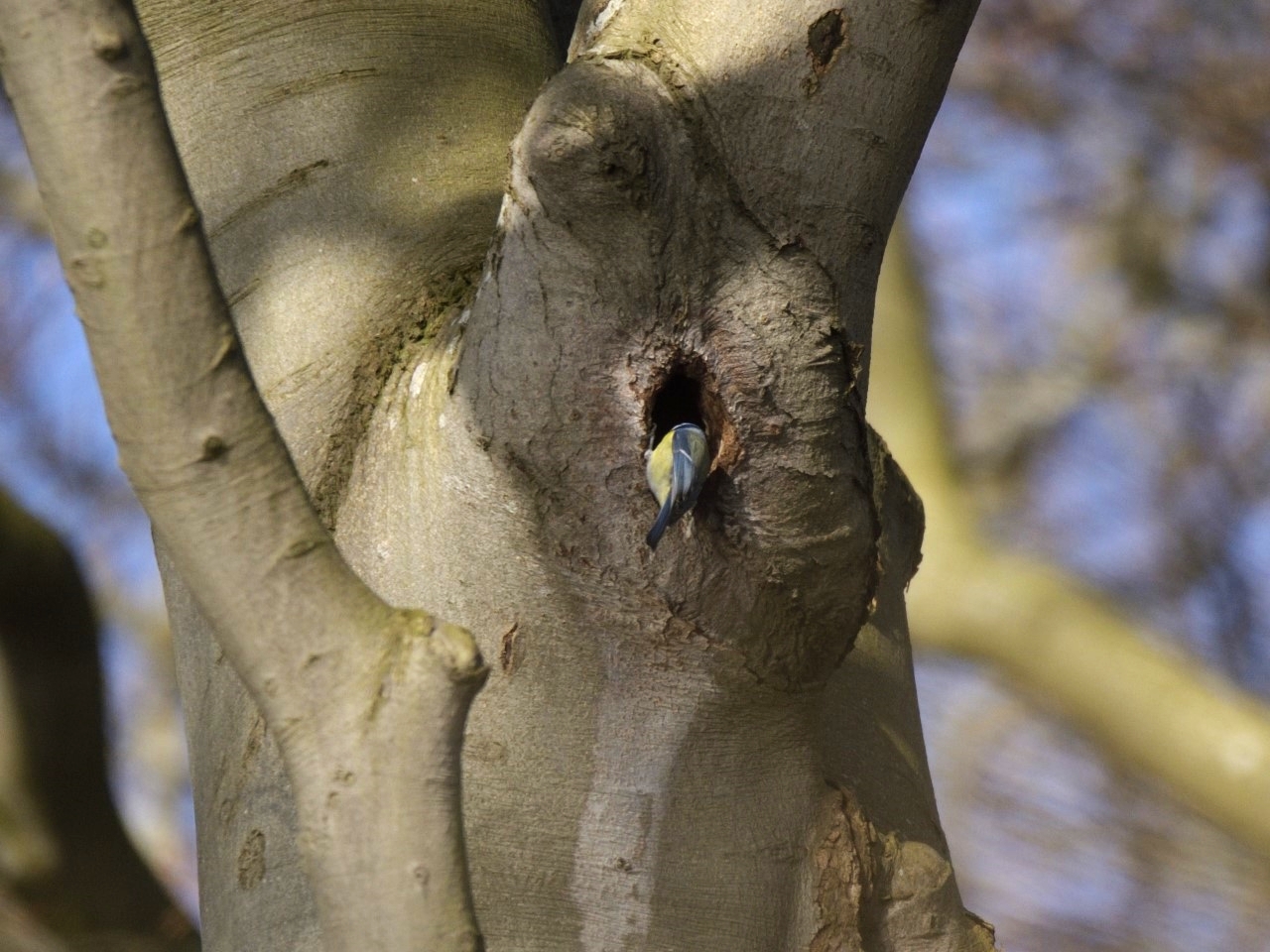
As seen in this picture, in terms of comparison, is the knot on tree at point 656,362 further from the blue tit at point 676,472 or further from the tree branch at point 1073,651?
the tree branch at point 1073,651

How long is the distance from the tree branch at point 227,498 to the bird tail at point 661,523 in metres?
0.22

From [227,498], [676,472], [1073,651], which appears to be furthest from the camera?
[1073,651]

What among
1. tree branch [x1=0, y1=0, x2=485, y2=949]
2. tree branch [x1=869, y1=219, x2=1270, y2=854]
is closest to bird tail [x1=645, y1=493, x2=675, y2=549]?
tree branch [x1=0, y1=0, x2=485, y2=949]

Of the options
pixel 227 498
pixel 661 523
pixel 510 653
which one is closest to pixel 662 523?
pixel 661 523

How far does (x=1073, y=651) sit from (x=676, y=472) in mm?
1237

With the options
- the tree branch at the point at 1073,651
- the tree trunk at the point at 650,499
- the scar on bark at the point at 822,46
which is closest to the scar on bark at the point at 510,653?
the tree trunk at the point at 650,499

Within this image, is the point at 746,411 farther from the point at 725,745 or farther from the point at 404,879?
the point at 404,879

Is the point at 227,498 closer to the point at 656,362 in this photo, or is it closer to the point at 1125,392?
the point at 656,362

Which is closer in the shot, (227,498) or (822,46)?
(227,498)

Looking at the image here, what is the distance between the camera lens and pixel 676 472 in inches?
28.0

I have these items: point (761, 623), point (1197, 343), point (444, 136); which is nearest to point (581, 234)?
point (761, 623)

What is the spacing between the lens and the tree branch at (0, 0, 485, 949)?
50cm

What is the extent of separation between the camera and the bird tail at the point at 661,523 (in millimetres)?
717

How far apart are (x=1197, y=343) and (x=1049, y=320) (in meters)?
0.36
